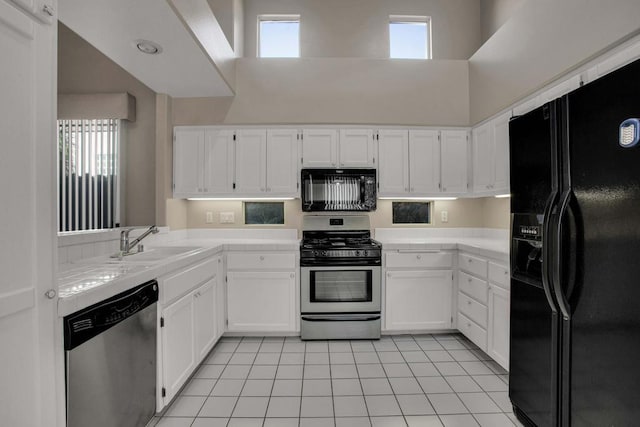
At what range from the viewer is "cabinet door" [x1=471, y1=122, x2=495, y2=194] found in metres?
2.92

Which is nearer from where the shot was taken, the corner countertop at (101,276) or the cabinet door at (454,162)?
the corner countertop at (101,276)

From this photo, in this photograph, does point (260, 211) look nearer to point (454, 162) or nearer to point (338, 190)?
point (338, 190)

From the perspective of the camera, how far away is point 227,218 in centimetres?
353

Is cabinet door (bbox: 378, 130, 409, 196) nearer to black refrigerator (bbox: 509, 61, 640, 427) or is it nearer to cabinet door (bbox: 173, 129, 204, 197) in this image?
black refrigerator (bbox: 509, 61, 640, 427)

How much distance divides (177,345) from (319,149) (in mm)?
2172

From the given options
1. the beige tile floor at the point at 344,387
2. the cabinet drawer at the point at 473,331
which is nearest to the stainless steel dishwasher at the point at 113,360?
the beige tile floor at the point at 344,387

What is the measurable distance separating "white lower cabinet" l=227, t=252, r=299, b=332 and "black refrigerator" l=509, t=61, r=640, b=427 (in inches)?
71.7

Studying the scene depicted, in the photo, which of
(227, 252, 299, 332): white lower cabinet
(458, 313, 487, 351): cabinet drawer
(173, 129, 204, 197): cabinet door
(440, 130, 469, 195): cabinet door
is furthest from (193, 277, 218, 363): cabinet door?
(440, 130, 469, 195): cabinet door

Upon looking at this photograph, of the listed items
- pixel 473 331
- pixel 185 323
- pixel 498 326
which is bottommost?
pixel 473 331

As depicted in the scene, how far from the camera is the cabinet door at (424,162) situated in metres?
3.30

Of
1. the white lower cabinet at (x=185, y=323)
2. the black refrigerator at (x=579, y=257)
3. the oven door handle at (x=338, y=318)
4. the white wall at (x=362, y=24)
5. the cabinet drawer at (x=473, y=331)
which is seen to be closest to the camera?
the black refrigerator at (x=579, y=257)

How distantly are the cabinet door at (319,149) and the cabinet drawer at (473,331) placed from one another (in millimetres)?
1897

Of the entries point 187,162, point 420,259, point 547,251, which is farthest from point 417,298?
point 187,162

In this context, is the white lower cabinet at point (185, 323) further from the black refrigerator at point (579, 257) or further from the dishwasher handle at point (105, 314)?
the black refrigerator at point (579, 257)
